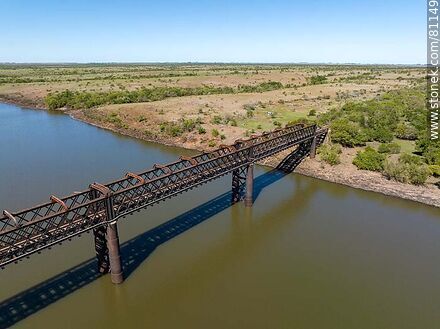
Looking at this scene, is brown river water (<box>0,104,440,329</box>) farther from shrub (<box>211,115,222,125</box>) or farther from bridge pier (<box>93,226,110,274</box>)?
shrub (<box>211,115,222,125</box>)

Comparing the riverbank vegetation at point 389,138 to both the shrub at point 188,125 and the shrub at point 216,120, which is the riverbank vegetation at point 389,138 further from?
the shrub at point 188,125

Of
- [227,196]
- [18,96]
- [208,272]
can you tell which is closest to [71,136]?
[227,196]

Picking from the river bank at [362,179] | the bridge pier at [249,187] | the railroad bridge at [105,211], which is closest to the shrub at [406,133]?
the river bank at [362,179]

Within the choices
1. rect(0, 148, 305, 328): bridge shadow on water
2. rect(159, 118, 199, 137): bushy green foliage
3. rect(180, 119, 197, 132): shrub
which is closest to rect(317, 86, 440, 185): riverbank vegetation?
rect(0, 148, 305, 328): bridge shadow on water

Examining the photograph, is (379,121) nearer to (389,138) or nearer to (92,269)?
(389,138)

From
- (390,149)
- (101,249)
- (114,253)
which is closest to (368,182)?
(390,149)

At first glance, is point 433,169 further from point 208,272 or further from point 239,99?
point 239,99
